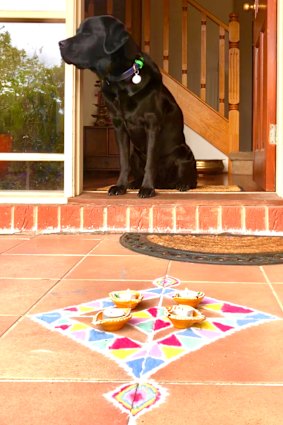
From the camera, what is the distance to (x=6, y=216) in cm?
224

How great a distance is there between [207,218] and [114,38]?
33.5 inches

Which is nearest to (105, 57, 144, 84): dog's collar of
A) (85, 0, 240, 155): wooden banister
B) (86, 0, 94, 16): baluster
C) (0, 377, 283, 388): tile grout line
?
(0, 377, 283, 388): tile grout line

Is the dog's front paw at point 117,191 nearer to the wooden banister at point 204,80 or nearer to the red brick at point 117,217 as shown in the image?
the red brick at point 117,217

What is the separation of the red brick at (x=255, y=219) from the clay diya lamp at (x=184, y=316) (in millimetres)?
1126

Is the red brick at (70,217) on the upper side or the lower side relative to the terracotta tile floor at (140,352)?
upper

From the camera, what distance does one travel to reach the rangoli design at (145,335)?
78 centimetres

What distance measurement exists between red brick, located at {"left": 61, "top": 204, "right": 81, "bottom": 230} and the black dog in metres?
0.26

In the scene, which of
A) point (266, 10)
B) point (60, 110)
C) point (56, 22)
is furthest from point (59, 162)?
point (266, 10)

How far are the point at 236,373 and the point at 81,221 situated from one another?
4.80 feet

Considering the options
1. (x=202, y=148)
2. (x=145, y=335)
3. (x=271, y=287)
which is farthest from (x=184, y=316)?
(x=202, y=148)

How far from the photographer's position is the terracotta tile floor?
72cm

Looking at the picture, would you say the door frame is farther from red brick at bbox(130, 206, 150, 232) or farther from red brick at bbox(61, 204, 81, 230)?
red brick at bbox(61, 204, 81, 230)

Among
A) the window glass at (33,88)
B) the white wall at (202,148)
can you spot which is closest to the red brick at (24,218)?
the window glass at (33,88)

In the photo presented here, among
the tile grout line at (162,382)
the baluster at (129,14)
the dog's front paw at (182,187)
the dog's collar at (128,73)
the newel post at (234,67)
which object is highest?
the baluster at (129,14)
